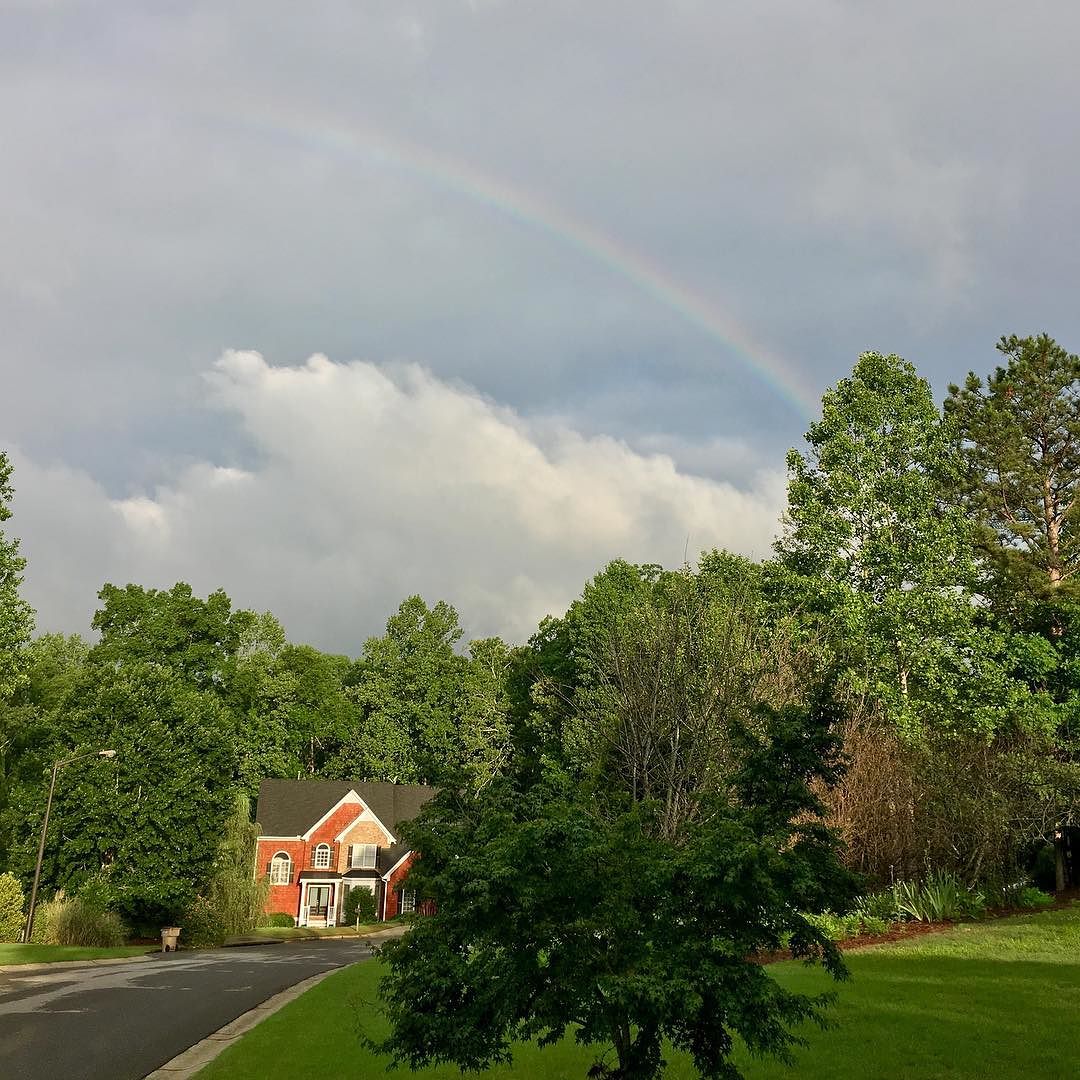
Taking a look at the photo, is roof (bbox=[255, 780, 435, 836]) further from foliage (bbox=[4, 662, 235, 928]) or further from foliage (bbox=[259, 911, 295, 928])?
foliage (bbox=[4, 662, 235, 928])

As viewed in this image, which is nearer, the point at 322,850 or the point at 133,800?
the point at 133,800

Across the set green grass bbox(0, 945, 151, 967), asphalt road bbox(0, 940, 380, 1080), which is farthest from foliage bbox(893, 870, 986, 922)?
green grass bbox(0, 945, 151, 967)

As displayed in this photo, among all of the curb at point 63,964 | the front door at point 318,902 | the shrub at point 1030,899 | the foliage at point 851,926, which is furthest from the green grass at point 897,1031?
the front door at point 318,902

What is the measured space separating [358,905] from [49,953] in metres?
28.4

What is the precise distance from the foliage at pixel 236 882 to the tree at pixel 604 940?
133 ft

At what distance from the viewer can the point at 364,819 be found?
6147cm

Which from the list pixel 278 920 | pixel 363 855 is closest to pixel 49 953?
pixel 278 920

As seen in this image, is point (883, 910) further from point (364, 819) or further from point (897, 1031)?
point (364, 819)

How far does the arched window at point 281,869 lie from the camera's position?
59.9 metres

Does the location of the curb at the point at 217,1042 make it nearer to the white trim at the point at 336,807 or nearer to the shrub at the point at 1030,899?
the shrub at the point at 1030,899

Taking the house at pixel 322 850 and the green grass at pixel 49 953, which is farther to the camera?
the house at pixel 322 850

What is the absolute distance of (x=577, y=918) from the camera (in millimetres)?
7277

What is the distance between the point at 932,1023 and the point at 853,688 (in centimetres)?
2007

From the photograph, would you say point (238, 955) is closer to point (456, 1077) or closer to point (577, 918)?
point (456, 1077)
